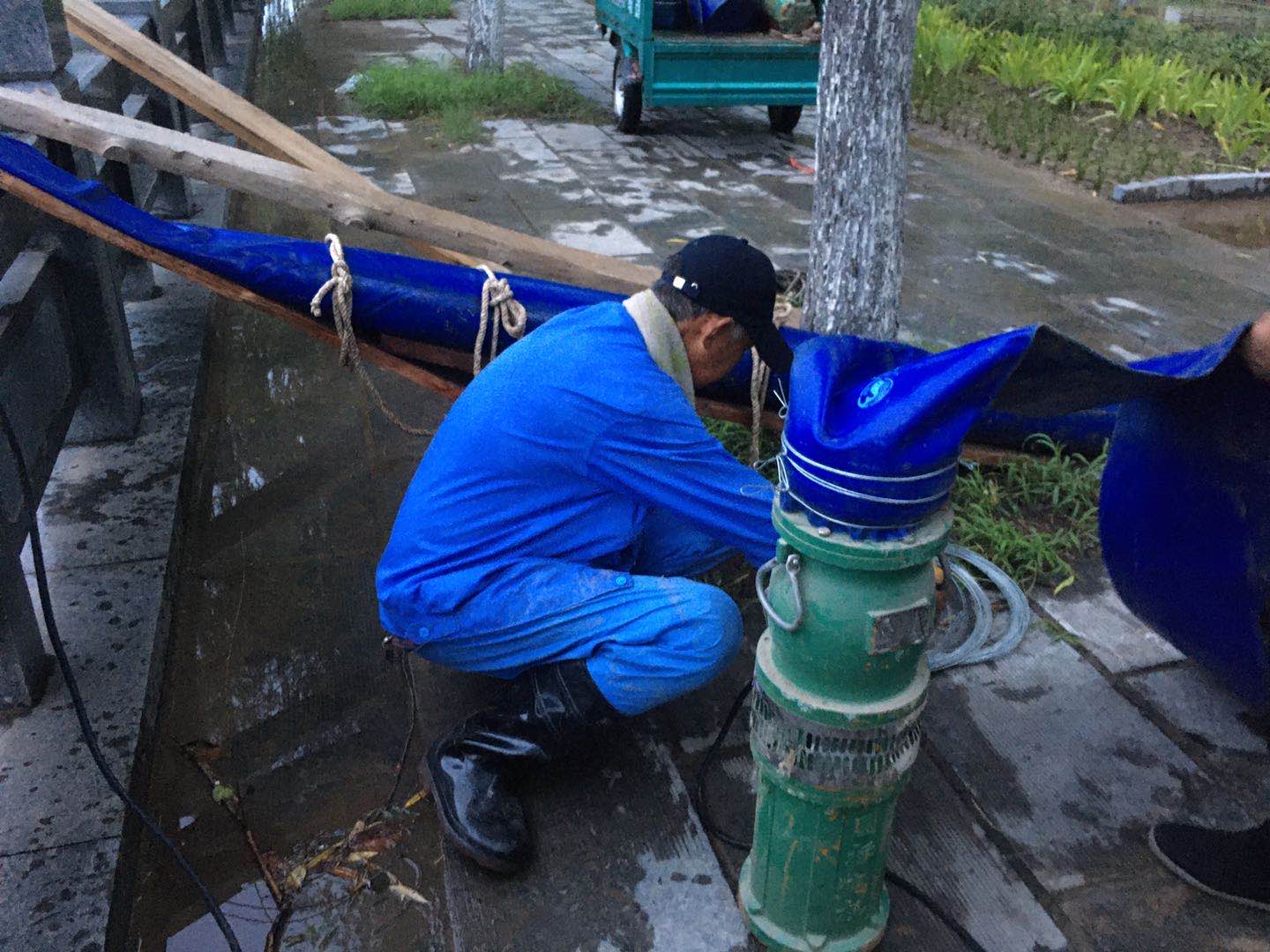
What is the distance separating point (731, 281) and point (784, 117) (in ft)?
24.4

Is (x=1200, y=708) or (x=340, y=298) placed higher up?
(x=340, y=298)

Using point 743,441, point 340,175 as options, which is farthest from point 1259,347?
point 340,175

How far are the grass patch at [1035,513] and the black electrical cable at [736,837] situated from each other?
46.8 inches

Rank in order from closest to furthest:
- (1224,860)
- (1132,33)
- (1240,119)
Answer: (1224,860), (1240,119), (1132,33)

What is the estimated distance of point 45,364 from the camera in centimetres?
337

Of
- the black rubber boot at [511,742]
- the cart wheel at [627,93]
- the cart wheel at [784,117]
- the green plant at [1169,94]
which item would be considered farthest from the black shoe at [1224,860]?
the green plant at [1169,94]

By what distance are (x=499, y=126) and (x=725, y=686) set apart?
24.5 ft

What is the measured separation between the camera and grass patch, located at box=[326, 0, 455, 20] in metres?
14.8

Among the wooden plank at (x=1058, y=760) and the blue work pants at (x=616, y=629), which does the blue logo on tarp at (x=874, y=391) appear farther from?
the wooden plank at (x=1058, y=760)

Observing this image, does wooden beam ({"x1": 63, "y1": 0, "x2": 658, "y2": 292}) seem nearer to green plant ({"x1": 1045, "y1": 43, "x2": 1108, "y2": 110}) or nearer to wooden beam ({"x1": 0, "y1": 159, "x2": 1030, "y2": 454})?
wooden beam ({"x1": 0, "y1": 159, "x2": 1030, "y2": 454})

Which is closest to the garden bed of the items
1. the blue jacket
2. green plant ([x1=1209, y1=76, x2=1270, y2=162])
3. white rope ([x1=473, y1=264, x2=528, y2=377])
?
green plant ([x1=1209, y1=76, x2=1270, y2=162])

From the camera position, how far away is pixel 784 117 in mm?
9328

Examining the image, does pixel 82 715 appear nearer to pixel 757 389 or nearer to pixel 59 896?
pixel 59 896

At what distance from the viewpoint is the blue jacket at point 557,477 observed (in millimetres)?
2445
